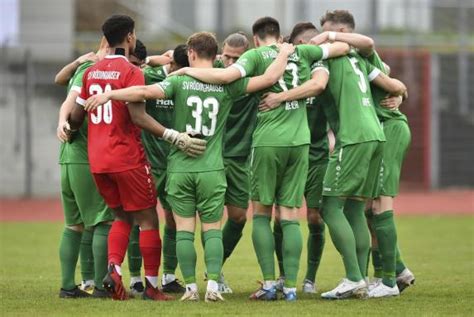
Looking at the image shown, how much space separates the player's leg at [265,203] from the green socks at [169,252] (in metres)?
1.44

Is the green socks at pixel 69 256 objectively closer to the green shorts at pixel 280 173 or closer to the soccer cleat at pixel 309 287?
the green shorts at pixel 280 173

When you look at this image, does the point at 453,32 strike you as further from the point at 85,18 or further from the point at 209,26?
the point at 85,18

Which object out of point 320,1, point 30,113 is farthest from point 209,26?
point 30,113

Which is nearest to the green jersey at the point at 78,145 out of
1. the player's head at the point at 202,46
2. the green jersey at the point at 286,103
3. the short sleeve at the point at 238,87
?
the player's head at the point at 202,46

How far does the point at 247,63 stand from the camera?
31.0 ft

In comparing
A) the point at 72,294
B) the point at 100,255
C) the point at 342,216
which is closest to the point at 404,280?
the point at 342,216

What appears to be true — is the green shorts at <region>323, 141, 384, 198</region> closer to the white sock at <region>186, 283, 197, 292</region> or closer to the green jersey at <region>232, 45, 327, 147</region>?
the green jersey at <region>232, 45, 327, 147</region>

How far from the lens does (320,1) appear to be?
30.7m

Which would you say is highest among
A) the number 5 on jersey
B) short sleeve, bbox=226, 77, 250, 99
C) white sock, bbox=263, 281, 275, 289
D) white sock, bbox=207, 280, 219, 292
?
short sleeve, bbox=226, 77, 250, 99

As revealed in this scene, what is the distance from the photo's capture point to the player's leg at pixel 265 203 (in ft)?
31.2

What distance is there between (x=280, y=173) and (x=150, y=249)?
1321 mm

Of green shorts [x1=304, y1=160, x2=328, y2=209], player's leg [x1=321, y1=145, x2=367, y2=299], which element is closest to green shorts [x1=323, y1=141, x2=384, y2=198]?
player's leg [x1=321, y1=145, x2=367, y2=299]

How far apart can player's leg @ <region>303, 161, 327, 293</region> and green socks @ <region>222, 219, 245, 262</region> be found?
2.28ft

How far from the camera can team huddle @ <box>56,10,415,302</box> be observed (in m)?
9.40
